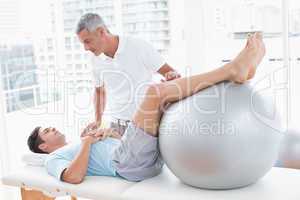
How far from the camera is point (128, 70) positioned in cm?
224

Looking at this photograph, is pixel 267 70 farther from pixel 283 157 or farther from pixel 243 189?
pixel 243 189

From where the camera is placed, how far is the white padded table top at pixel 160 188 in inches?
59.3

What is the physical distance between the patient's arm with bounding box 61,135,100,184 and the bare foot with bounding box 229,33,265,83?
0.75 m

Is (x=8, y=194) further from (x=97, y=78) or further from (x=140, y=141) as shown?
(x=140, y=141)

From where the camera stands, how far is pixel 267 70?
2.78m

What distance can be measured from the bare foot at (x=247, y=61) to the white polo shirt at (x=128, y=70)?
76 centimetres

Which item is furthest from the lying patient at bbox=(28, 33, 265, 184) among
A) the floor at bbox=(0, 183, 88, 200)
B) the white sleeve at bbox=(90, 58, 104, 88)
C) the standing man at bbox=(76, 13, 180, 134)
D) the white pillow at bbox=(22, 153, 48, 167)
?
the floor at bbox=(0, 183, 88, 200)

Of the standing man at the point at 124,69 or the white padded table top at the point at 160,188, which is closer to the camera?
the white padded table top at the point at 160,188

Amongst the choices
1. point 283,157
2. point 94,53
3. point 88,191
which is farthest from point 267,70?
point 88,191

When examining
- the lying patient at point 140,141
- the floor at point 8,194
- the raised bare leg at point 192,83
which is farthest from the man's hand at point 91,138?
the floor at point 8,194

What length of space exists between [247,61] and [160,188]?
0.62 metres

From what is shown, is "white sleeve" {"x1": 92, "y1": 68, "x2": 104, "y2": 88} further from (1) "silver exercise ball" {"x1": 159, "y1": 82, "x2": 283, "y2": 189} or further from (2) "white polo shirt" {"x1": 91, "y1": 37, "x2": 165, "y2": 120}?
(1) "silver exercise ball" {"x1": 159, "y1": 82, "x2": 283, "y2": 189}

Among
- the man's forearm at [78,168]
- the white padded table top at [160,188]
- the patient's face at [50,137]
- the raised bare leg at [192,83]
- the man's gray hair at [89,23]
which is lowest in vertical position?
the white padded table top at [160,188]

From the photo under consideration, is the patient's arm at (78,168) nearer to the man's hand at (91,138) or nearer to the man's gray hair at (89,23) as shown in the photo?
the man's hand at (91,138)
